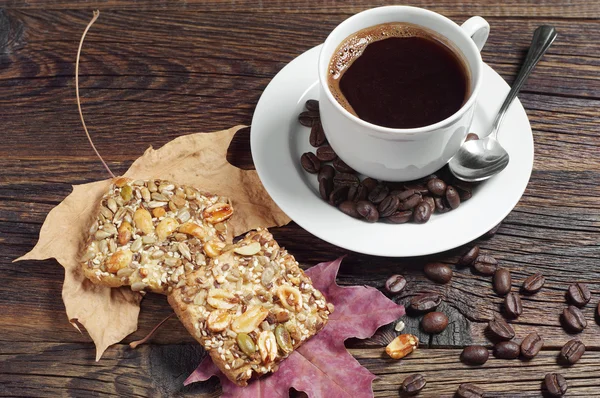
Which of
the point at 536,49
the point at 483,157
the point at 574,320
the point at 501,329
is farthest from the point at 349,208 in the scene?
the point at 536,49

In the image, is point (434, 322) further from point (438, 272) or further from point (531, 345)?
point (531, 345)

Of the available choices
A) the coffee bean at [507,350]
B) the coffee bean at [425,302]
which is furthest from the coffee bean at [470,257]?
the coffee bean at [507,350]

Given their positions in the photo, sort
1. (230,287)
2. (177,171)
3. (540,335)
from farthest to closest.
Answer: (177,171)
(540,335)
(230,287)

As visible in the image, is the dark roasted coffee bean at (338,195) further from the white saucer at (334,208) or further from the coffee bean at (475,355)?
the coffee bean at (475,355)

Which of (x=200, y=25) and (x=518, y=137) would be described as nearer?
(x=518, y=137)

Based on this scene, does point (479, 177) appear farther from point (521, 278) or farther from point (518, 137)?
point (521, 278)

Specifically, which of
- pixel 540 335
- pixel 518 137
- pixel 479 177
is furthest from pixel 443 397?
pixel 518 137
